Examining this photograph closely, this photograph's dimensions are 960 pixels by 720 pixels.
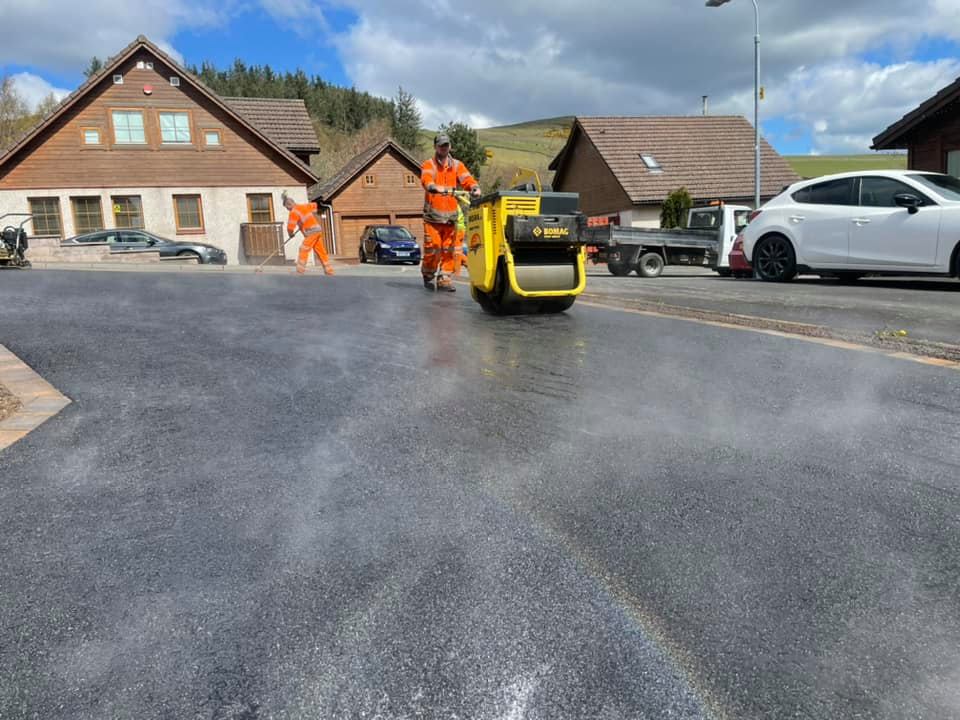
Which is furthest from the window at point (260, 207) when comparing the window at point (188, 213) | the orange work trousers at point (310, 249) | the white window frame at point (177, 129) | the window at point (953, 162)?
the window at point (953, 162)

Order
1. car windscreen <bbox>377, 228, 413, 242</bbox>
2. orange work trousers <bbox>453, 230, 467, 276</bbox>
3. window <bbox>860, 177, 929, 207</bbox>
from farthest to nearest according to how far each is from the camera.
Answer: car windscreen <bbox>377, 228, 413, 242</bbox> → window <bbox>860, 177, 929, 207</bbox> → orange work trousers <bbox>453, 230, 467, 276</bbox>

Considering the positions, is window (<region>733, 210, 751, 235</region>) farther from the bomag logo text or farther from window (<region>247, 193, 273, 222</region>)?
window (<region>247, 193, 273, 222</region>)

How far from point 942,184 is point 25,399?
10627 mm

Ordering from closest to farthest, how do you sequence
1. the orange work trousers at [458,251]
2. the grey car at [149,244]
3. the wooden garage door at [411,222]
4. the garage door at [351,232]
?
1. the orange work trousers at [458,251]
2. the grey car at [149,244]
3. the garage door at [351,232]
4. the wooden garage door at [411,222]

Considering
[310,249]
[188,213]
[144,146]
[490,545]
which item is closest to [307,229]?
[310,249]

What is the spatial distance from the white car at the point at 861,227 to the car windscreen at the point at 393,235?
61.9ft

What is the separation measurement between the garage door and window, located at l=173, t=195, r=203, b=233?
886 cm

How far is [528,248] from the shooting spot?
697 centimetres

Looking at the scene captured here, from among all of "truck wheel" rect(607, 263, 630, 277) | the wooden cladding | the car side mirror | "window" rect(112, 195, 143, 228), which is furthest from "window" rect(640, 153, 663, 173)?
the car side mirror

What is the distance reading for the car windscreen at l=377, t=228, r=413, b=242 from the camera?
28703 millimetres

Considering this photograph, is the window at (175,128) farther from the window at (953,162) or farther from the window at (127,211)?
the window at (953,162)

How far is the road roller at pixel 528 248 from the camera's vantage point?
6742mm

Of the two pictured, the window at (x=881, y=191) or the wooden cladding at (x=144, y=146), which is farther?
the wooden cladding at (x=144, y=146)

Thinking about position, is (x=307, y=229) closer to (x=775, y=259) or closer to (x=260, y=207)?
(x=775, y=259)
